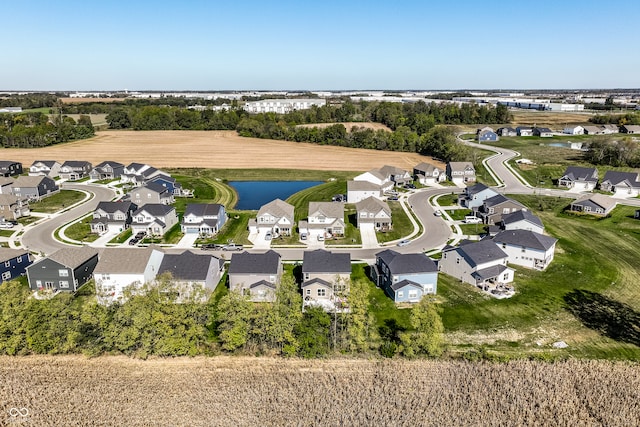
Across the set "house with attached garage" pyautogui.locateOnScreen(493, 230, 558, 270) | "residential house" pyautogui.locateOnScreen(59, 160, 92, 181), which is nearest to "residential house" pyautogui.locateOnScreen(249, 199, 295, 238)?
"house with attached garage" pyautogui.locateOnScreen(493, 230, 558, 270)

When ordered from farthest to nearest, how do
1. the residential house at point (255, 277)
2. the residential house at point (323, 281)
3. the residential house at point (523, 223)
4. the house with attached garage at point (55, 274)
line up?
1. the residential house at point (523, 223)
2. the house with attached garage at point (55, 274)
3. the residential house at point (255, 277)
4. the residential house at point (323, 281)

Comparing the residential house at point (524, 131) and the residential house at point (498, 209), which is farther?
the residential house at point (524, 131)

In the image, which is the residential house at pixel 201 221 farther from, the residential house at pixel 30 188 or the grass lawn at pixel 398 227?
the residential house at pixel 30 188

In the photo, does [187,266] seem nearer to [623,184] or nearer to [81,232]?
[81,232]

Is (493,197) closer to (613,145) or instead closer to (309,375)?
(309,375)

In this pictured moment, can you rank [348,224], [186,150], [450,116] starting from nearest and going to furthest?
[348,224], [186,150], [450,116]

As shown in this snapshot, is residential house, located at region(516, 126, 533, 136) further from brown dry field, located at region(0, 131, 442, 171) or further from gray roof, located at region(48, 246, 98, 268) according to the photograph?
gray roof, located at region(48, 246, 98, 268)

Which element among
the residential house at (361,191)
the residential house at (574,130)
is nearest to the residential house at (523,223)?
the residential house at (361,191)

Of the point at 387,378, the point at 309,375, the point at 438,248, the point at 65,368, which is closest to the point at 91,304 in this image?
the point at 65,368
